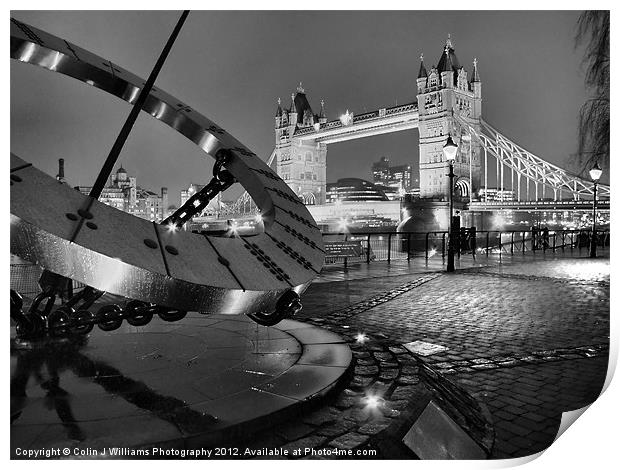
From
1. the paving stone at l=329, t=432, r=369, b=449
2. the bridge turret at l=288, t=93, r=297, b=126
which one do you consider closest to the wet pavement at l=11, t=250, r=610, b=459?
the paving stone at l=329, t=432, r=369, b=449

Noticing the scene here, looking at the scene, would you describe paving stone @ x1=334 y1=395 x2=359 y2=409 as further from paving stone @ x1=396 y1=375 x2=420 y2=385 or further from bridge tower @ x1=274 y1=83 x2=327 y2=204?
bridge tower @ x1=274 y1=83 x2=327 y2=204

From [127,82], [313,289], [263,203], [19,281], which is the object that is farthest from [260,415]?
[19,281]

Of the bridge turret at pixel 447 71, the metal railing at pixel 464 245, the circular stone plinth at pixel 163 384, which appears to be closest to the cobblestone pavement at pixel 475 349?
the circular stone plinth at pixel 163 384

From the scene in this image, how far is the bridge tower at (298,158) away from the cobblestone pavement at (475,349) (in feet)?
210

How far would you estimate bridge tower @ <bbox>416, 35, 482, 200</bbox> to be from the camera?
184 ft

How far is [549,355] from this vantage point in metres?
4.45

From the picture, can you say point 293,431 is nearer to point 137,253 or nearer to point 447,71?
point 137,253

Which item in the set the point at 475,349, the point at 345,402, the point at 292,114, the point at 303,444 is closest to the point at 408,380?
the point at 345,402

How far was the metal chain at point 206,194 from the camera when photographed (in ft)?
12.8

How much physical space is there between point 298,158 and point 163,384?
7217cm

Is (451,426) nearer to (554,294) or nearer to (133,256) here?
(133,256)

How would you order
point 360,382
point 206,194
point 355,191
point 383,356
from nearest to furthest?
1. point 360,382
2. point 383,356
3. point 206,194
4. point 355,191

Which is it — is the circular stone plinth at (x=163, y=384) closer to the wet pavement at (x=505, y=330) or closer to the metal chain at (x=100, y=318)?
the metal chain at (x=100, y=318)

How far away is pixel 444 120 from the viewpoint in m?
56.5
